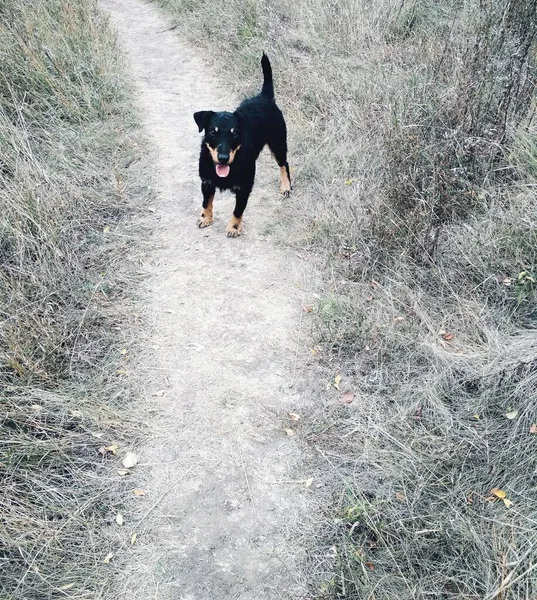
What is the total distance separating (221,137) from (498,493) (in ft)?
9.17

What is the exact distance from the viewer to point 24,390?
8.79ft

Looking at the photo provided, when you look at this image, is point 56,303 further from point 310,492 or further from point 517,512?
point 517,512

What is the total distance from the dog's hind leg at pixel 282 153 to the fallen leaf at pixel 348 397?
2277 millimetres

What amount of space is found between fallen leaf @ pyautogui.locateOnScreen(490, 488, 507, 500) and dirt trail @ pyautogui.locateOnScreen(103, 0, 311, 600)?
0.85 m

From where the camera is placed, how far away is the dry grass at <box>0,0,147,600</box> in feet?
7.31

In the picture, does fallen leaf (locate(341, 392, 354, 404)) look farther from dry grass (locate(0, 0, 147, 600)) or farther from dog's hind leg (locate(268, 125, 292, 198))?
dog's hind leg (locate(268, 125, 292, 198))

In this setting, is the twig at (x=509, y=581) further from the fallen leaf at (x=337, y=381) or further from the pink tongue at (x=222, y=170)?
the pink tongue at (x=222, y=170)

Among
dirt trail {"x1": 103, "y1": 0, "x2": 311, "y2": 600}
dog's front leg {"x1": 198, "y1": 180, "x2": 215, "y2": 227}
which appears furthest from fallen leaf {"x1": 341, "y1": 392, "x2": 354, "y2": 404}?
dog's front leg {"x1": 198, "y1": 180, "x2": 215, "y2": 227}

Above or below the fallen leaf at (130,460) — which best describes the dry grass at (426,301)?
above

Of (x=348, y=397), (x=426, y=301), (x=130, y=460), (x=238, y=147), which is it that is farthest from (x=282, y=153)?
(x=130, y=460)

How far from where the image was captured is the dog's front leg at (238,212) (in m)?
4.01

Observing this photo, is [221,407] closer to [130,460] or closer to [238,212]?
[130,460]

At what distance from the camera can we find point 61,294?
335cm

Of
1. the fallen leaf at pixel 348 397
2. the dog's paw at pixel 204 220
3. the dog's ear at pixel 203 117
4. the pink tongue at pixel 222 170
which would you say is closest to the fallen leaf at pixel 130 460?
the fallen leaf at pixel 348 397
